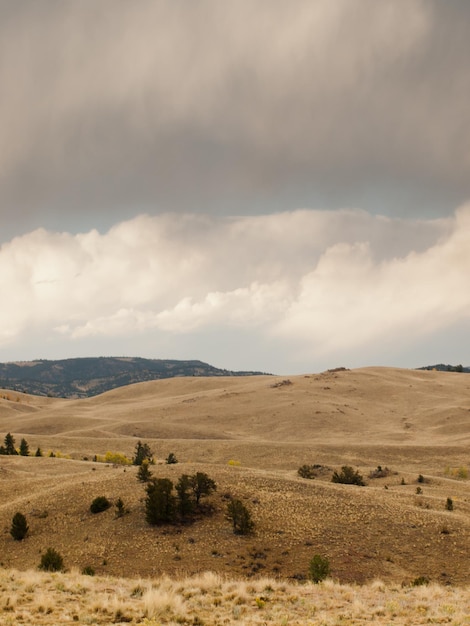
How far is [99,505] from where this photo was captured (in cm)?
3170

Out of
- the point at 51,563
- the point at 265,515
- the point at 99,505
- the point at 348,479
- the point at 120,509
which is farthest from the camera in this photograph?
the point at 348,479

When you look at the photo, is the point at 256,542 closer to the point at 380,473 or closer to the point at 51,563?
the point at 51,563

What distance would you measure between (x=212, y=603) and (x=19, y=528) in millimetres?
18383

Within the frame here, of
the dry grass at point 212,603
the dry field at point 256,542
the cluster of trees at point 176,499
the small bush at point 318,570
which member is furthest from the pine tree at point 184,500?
the dry grass at point 212,603

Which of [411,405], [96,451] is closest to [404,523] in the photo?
[96,451]

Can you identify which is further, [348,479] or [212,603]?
[348,479]

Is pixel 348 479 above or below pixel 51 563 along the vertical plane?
above

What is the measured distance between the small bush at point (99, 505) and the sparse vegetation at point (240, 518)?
8.02 m

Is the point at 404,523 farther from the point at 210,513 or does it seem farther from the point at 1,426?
the point at 1,426

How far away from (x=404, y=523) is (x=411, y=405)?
9839 cm

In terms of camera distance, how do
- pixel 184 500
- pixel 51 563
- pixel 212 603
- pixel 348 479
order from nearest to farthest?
pixel 212 603 < pixel 51 563 < pixel 184 500 < pixel 348 479

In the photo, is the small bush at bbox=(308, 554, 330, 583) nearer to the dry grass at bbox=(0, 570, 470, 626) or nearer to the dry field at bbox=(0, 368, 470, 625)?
the dry field at bbox=(0, 368, 470, 625)

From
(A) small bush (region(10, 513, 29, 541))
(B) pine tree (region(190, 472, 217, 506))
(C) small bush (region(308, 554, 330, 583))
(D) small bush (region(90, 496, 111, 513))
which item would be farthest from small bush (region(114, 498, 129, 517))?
(C) small bush (region(308, 554, 330, 583))

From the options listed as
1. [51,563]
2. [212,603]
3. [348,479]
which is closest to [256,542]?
[51,563]
